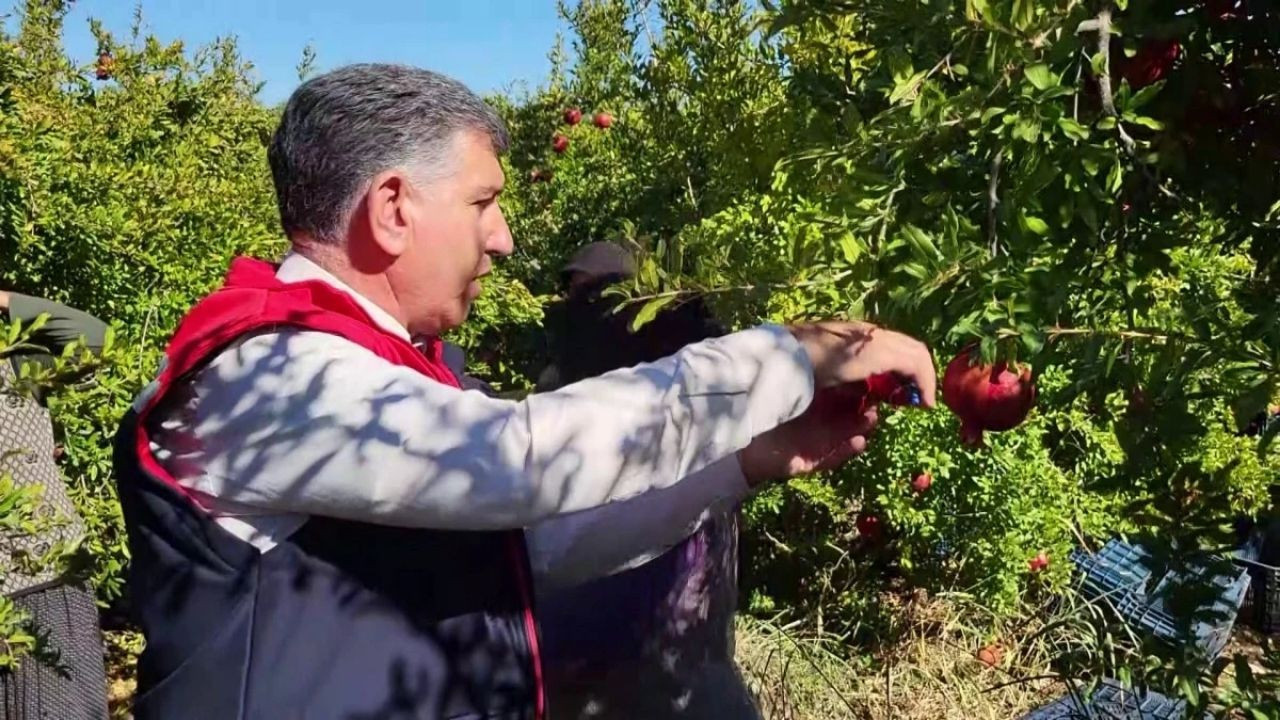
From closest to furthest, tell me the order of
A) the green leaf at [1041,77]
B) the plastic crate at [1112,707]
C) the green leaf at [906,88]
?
1. the green leaf at [1041,77]
2. the green leaf at [906,88]
3. the plastic crate at [1112,707]

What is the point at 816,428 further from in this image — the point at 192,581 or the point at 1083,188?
the point at 192,581

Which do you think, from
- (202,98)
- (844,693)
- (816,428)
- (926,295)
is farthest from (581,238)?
(926,295)

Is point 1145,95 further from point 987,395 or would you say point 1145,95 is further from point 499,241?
point 499,241

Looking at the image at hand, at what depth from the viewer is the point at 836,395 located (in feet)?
4.82

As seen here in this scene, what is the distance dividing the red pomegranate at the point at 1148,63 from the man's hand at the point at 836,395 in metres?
0.32

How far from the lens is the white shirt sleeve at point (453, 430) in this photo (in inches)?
46.4

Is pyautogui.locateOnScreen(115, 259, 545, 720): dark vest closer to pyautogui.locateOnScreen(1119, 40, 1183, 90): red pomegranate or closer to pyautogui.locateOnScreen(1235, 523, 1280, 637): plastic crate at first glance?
pyautogui.locateOnScreen(1119, 40, 1183, 90): red pomegranate

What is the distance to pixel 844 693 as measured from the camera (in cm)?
443

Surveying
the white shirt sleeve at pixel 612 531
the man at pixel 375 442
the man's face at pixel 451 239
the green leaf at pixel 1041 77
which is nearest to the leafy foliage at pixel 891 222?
the green leaf at pixel 1041 77

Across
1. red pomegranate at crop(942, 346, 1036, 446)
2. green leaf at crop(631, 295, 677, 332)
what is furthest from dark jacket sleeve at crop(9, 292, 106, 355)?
red pomegranate at crop(942, 346, 1036, 446)

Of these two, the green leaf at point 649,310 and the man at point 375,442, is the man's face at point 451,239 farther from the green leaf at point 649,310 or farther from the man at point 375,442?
the green leaf at point 649,310

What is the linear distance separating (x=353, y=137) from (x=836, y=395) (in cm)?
61

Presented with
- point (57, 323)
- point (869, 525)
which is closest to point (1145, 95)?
point (57, 323)

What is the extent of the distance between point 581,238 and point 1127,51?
5.99 m
